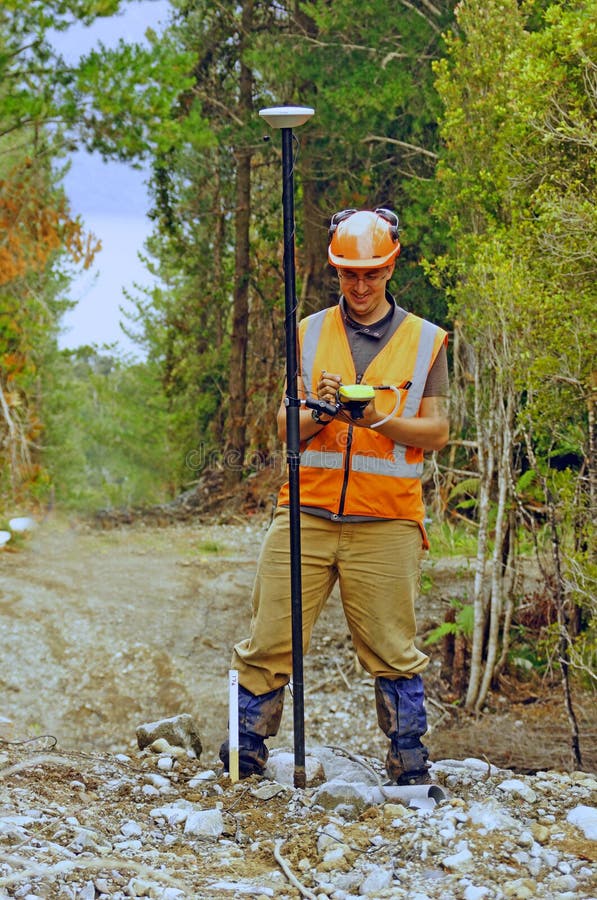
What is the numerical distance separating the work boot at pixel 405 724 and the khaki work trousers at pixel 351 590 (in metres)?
0.06

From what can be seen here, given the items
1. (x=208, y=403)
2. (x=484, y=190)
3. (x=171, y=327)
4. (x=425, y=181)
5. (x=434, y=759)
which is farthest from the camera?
(x=171, y=327)

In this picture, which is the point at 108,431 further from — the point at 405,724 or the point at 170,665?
the point at 405,724

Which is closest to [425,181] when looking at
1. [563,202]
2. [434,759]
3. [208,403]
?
[563,202]

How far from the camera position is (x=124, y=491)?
27.2m

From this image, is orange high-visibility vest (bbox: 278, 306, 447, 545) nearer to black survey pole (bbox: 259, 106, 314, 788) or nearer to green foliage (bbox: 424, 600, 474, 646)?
black survey pole (bbox: 259, 106, 314, 788)

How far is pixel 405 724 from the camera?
4.25m

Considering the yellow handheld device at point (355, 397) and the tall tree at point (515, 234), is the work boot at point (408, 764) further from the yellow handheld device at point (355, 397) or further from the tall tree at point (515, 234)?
the tall tree at point (515, 234)

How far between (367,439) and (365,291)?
21.0 inches

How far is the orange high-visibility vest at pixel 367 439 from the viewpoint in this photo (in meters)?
4.11

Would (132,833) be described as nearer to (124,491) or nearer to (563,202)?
(563,202)

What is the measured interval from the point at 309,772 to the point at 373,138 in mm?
9637

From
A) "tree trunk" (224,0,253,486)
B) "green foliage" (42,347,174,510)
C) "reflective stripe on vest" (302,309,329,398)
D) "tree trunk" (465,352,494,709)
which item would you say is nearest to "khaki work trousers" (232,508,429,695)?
"reflective stripe on vest" (302,309,329,398)

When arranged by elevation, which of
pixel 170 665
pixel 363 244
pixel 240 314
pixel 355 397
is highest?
pixel 240 314

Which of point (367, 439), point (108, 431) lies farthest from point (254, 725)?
point (108, 431)
